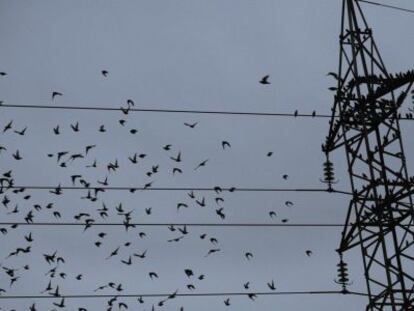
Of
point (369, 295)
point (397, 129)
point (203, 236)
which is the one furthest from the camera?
point (203, 236)

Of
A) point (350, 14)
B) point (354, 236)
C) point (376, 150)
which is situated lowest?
point (354, 236)

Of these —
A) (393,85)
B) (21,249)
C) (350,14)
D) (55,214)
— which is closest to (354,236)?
(393,85)

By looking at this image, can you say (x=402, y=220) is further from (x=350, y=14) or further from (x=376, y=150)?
(x=350, y=14)

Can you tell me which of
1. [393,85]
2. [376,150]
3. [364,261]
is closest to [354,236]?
[364,261]

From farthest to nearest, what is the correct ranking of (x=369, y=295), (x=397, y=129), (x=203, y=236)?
1. (x=203, y=236)
2. (x=397, y=129)
3. (x=369, y=295)

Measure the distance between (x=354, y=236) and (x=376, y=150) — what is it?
235 centimetres

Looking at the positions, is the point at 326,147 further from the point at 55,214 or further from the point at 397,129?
the point at 55,214

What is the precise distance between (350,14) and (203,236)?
7.99 meters

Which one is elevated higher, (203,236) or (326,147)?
(326,147)

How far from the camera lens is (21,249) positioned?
2698 centimetres

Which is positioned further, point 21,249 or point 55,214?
point 21,249

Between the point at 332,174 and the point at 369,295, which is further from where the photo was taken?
the point at 332,174

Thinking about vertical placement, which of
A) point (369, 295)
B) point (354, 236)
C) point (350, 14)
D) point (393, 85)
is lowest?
point (369, 295)

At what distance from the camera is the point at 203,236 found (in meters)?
26.6
